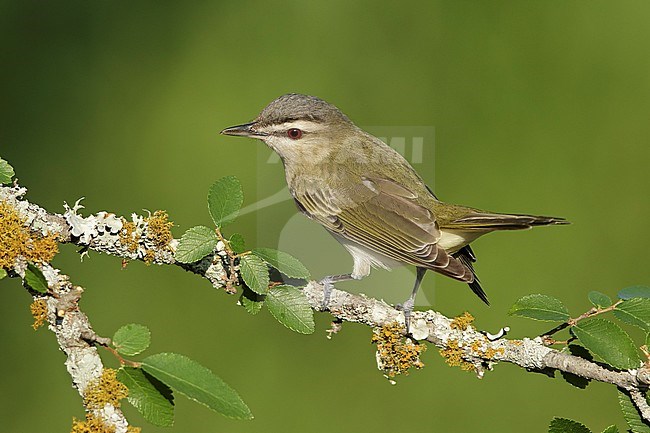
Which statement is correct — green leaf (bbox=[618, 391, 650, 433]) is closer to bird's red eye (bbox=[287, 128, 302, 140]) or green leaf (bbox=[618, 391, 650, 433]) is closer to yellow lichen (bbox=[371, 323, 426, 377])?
yellow lichen (bbox=[371, 323, 426, 377])

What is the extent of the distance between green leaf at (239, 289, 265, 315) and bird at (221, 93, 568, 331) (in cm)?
40

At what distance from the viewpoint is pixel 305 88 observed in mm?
2688

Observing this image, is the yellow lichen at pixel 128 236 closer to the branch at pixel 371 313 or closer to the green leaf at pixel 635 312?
the branch at pixel 371 313

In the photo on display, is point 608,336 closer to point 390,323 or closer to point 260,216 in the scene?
point 390,323

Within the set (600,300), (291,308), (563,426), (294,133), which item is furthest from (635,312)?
(294,133)

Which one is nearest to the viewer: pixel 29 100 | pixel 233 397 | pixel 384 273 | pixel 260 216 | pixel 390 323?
pixel 233 397

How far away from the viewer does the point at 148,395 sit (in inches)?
40.3

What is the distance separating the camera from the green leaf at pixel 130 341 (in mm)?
1039

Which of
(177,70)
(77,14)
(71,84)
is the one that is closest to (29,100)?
(71,84)

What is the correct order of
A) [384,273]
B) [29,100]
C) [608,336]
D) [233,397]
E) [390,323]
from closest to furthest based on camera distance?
[233,397] < [608,336] < [390,323] < [384,273] < [29,100]

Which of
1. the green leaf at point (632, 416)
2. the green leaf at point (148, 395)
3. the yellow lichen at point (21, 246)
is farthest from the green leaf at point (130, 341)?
the green leaf at point (632, 416)

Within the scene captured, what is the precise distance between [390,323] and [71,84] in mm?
1776

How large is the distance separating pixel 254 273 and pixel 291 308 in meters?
0.08

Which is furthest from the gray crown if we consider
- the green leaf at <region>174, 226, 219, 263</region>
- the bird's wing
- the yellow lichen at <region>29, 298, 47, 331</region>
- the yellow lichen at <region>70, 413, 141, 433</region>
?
the yellow lichen at <region>70, 413, 141, 433</region>
